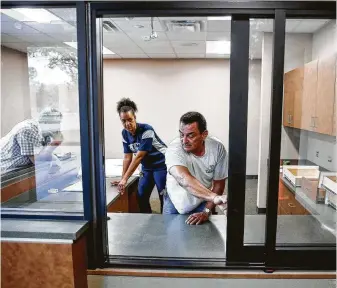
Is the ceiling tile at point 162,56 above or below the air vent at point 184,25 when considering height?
below

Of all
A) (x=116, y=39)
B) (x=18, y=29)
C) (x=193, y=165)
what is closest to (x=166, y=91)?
(x=116, y=39)

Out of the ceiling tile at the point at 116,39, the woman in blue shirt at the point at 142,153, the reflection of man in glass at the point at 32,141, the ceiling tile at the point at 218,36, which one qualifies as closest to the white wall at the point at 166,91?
the ceiling tile at the point at 116,39

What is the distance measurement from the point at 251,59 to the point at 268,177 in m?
0.63

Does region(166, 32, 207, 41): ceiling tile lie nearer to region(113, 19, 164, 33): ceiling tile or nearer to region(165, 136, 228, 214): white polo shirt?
region(113, 19, 164, 33): ceiling tile

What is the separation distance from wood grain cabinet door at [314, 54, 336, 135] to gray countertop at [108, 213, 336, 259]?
1.08m

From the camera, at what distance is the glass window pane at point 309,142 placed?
188 centimetres

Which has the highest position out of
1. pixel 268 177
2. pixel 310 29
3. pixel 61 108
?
pixel 310 29

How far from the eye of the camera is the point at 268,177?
1644 mm

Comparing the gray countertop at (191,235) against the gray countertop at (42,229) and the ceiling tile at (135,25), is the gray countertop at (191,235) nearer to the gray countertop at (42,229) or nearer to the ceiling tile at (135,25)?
the gray countertop at (42,229)

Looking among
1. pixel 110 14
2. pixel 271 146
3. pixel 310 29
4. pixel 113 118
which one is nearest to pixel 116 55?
pixel 113 118

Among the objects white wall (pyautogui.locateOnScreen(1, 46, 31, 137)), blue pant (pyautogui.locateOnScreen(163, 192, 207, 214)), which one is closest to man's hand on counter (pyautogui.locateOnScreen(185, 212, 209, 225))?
blue pant (pyautogui.locateOnScreen(163, 192, 207, 214))

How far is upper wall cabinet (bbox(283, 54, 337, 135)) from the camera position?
263 cm

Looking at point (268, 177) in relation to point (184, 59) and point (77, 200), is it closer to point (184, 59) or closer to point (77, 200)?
point (77, 200)

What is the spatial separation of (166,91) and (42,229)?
A: 4.83 meters
